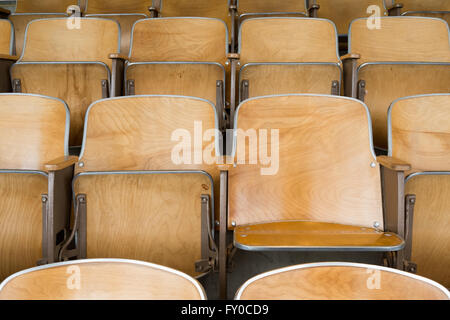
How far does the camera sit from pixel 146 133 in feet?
1.38

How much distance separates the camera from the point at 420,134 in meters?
0.42

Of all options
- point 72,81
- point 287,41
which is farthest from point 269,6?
point 72,81

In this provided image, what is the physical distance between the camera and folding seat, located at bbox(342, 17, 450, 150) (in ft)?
1.93

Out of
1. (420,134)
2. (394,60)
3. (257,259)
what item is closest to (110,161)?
(257,259)

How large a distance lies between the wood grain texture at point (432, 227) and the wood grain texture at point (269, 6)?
0.65m

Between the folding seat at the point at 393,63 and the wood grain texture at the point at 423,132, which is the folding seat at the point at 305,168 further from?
the folding seat at the point at 393,63

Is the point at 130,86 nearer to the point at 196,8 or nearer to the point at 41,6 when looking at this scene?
the point at 196,8

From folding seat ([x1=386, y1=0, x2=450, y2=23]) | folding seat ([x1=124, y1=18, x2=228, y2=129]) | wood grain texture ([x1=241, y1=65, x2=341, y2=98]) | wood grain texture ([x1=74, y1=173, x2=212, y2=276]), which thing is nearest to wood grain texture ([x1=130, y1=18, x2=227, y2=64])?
folding seat ([x1=124, y1=18, x2=228, y2=129])

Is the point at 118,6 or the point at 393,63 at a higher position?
the point at 118,6

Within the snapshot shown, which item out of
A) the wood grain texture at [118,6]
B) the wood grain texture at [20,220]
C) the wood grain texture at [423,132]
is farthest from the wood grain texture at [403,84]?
the wood grain texture at [118,6]

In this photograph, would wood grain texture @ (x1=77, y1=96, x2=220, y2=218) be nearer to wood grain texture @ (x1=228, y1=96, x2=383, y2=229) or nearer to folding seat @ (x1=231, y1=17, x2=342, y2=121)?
wood grain texture @ (x1=228, y1=96, x2=383, y2=229)

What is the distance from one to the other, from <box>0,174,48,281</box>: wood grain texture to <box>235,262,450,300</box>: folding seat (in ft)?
0.94

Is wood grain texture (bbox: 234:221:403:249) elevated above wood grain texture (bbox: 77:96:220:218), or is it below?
below

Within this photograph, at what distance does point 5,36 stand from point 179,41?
0.33m
